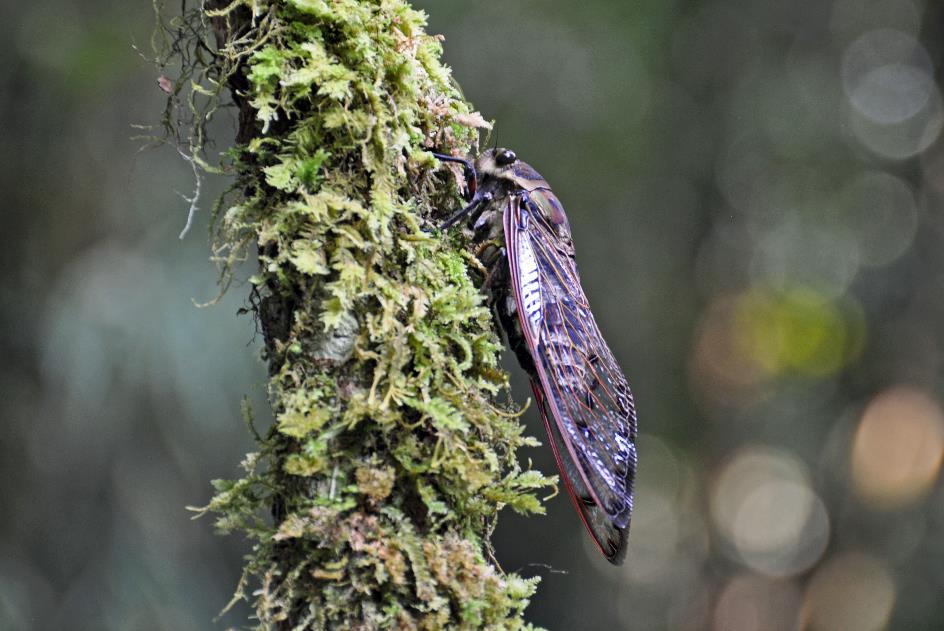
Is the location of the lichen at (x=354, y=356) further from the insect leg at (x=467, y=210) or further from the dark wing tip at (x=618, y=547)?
the dark wing tip at (x=618, y=547)

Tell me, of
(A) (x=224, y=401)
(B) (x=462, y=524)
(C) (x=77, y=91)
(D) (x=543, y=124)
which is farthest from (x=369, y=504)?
(D) (x=543, y=124)

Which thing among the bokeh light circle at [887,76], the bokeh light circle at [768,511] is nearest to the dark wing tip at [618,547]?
the bokeh light circle at [768,511]

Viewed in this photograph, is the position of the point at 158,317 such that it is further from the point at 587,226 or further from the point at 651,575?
the point at 651,575

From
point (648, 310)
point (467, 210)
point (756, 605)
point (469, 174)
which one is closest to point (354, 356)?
point (467, 210)

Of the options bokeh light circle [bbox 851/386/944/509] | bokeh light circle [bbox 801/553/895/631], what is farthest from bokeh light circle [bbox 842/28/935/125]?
bokeh light circle [bbox 801/553/895/631]

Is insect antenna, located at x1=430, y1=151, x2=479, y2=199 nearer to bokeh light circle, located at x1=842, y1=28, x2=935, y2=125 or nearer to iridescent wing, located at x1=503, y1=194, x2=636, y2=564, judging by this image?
iridescent wing, located at x1=503, y1=194, x2=636, y2=564
